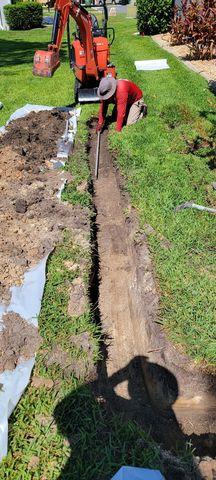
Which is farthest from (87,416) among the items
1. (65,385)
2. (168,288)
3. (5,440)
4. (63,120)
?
(63,120)

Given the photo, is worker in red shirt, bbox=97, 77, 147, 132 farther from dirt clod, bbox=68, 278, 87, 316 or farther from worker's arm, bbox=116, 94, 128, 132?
dirt clod, bbox=68, 278, 87, 316

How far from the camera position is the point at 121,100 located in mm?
8297

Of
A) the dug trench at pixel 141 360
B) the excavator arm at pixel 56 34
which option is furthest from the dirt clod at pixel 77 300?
the excavator arm at pixel 56 34

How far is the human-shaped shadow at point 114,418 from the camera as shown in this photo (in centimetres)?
310

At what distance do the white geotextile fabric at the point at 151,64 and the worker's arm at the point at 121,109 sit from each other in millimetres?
5822

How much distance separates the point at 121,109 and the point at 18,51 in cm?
1269

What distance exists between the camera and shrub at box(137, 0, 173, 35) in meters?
18.0

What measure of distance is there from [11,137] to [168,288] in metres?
5.36

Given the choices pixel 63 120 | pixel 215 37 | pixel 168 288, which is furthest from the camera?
pixel 215 37

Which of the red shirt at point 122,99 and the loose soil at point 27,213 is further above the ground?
the red shirt at point 122,99

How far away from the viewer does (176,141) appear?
8180 millimetres

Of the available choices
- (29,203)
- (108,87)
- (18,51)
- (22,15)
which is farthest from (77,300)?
(22,15)

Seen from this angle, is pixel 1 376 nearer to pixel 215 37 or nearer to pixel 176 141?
pixel 176 141

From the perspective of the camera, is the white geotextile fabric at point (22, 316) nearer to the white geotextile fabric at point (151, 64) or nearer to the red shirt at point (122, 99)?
the red shirt at point (122, 99)
